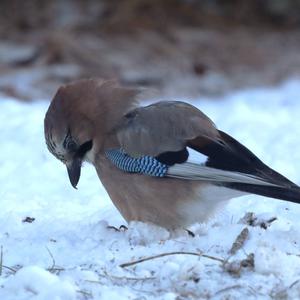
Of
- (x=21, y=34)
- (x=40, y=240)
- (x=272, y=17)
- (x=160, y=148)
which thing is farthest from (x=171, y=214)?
(x=272, y=17)

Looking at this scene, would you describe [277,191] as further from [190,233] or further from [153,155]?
[153,155]

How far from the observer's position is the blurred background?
1089 cm

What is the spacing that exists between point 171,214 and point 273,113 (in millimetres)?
3884

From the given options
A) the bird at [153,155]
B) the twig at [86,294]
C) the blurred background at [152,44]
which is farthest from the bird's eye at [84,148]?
the blurred background at [152,44]

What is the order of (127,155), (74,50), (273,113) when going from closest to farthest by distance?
(127,155) → (273,113) → (74,50)

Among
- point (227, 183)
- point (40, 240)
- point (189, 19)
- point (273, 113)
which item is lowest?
point (40, 240)

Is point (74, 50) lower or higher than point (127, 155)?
higher

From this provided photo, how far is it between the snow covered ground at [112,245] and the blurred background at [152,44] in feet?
10.3

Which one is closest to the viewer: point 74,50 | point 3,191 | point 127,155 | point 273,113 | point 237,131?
point 127,155

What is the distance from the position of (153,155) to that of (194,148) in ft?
0.79

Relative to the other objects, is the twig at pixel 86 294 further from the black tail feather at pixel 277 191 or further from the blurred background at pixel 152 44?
the blurred background at pixel 152 44

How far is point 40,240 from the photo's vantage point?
539 cm

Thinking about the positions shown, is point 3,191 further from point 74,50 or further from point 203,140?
point 74,50

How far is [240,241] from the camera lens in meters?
5.03
